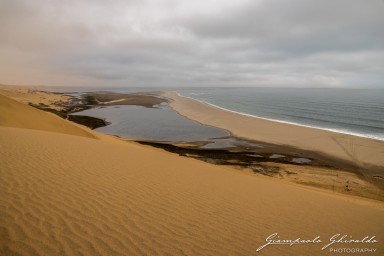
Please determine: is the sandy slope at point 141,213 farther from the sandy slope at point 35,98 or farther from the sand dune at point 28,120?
the sandy slope at point 35,98

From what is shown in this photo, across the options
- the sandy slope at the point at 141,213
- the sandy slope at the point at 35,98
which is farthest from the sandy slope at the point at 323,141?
the sandy slope at the point at 35,98

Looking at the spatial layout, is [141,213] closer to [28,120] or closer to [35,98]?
[28,120]

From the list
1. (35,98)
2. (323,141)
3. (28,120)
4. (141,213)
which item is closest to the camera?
(141,213)

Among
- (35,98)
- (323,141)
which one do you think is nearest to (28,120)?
(323,141)

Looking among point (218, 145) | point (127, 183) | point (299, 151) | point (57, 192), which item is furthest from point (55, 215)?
point (299, 151)

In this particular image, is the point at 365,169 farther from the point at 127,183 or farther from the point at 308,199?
the point at 127,183
